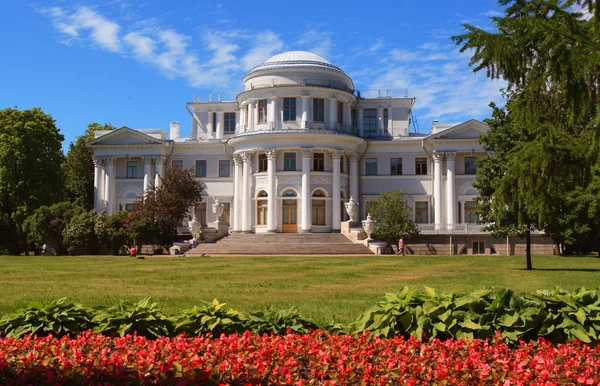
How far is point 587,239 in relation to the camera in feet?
151

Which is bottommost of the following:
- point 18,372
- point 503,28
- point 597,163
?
point 18,372

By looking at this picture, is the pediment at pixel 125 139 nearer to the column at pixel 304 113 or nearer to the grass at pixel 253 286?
the column at pixel 304 113

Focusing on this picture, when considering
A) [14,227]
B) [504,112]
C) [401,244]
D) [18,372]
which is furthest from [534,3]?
[14,227]

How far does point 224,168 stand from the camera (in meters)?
58.7

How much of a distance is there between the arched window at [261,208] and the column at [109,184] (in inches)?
551

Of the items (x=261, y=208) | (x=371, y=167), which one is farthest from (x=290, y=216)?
(x=371, y=167)

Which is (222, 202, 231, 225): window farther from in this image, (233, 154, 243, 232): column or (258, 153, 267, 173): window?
(258, 153, 267, 173): window

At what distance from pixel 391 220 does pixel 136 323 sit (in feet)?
135

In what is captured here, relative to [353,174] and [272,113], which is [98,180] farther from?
[353,174]

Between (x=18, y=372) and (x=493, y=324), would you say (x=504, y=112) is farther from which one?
(x=18, y=372)

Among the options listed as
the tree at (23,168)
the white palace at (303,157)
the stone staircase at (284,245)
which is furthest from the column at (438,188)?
the tree at (23,168)

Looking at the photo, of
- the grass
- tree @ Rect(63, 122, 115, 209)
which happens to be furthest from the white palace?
the grass

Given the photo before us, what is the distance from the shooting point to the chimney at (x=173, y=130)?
61.9 meters

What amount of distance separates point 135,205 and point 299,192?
1344 cm
